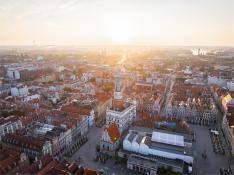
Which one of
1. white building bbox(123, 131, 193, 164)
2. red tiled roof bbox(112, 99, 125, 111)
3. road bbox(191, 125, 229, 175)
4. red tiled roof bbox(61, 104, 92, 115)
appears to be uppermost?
red tiled roof bbox(112, 99, 125, 111)

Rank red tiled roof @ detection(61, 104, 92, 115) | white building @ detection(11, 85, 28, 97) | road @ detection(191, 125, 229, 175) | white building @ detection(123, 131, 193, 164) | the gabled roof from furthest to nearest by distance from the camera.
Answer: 1. white building @ detection(11, 85, 28, 97)
2. red tiled roof @ detection(61, 104, 92, 115)
3. the gabled roof
4. white building @ detection(123, 131, 193, 164)
5. road @ detection(191, 125, 229, 175)

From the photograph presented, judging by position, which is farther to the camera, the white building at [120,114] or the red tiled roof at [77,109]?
the red tiled roof at [77,109]

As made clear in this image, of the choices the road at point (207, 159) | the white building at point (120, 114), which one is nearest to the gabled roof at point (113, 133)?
the white building at point (120, 114)

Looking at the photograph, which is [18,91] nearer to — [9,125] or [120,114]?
[9,125]

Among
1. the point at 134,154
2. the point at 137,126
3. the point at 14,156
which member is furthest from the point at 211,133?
the point at 14,156

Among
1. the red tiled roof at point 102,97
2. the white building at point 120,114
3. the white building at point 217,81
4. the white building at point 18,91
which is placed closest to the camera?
the white building at point 120,114

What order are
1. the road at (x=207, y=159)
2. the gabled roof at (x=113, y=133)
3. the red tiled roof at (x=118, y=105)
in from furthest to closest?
the red tiled roof at (x=118, y=105) < the gabled roof at (x=113, y=133) < the road at (x=207, y=159)

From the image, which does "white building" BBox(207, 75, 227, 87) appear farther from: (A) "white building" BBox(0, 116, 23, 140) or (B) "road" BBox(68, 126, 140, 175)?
(A) "white building" BBox(0, 116, 23, 140)

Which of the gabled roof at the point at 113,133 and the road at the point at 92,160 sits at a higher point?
the gabled roof at the point at 113,133

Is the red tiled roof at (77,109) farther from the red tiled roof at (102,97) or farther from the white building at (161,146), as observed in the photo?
the white building at (161,146)

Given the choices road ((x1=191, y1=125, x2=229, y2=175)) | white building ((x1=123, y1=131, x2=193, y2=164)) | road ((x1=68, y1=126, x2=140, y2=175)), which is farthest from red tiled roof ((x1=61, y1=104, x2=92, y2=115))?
road ((x1=191, y1=125, x2=229, y2=175))
